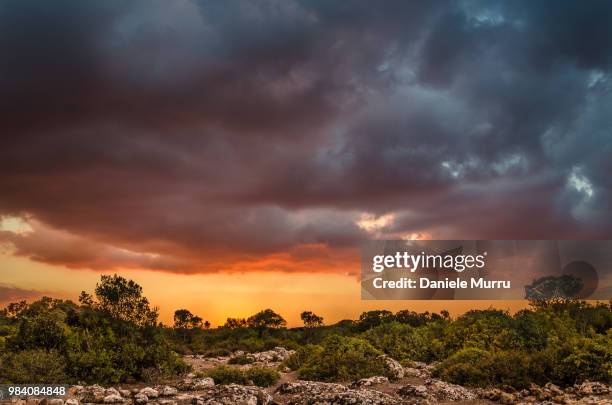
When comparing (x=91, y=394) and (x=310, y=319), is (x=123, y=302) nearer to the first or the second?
(x=91, y=394)

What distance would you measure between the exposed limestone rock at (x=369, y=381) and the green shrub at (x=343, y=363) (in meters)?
1.26

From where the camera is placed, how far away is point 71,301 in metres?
27.4

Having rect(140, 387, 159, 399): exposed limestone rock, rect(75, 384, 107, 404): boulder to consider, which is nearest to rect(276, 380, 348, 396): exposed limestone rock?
rect(140, 387, 159, 399): exposed limestone rock

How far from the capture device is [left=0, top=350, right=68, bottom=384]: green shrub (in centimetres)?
2095

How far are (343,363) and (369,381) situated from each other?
2.91 metres

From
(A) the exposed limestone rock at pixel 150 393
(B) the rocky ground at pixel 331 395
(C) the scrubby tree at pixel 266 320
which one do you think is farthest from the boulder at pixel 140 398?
(C) the scrubby tree at pixel 266 320

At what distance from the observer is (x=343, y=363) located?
1037 inches

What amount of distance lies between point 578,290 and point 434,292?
54.5ft

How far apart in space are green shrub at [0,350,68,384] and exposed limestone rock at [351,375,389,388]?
12.3 m

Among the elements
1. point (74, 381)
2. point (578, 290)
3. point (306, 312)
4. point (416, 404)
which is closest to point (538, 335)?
point (416, 404)

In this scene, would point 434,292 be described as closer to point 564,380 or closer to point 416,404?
point 564,380

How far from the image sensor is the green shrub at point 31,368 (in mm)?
20953

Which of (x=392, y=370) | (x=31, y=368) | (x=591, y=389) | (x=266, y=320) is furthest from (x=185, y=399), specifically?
(x=266, y=320)

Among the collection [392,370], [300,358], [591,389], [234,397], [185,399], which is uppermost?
[300,358]
